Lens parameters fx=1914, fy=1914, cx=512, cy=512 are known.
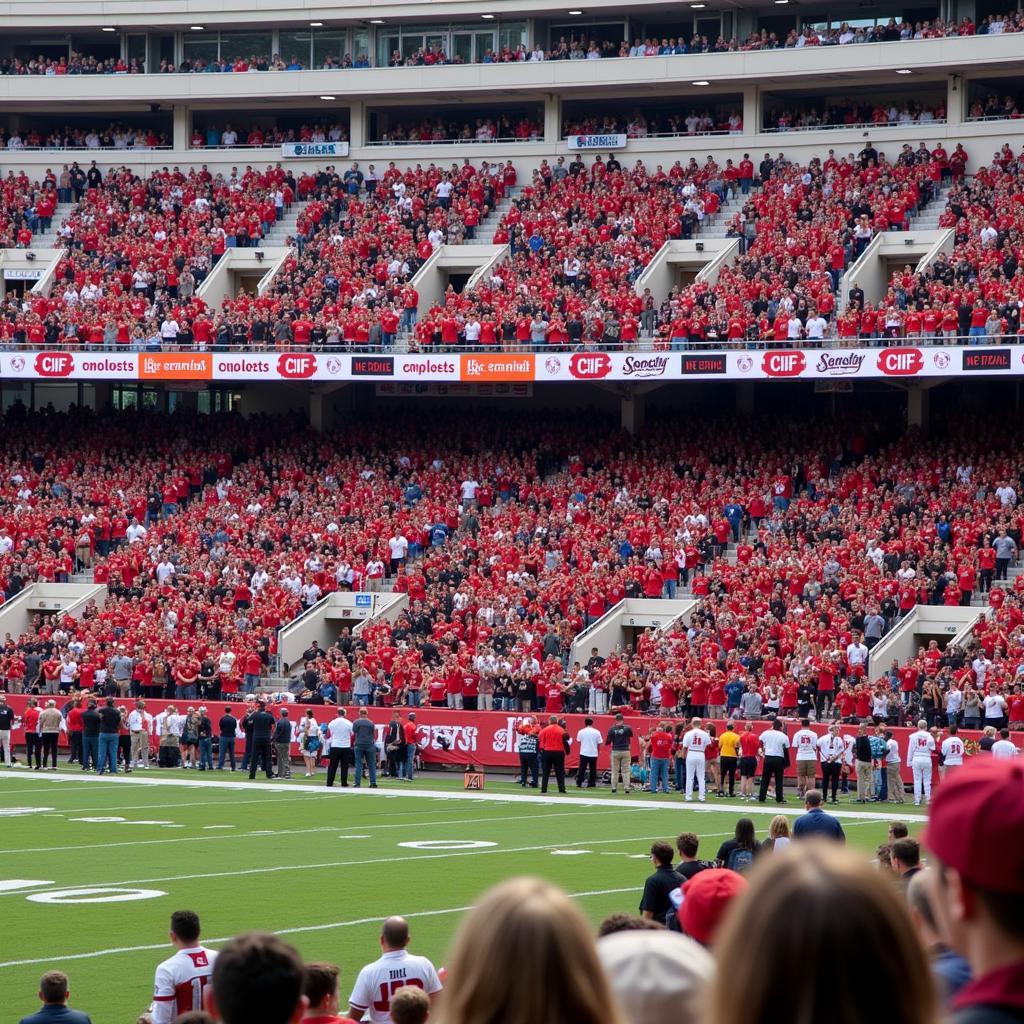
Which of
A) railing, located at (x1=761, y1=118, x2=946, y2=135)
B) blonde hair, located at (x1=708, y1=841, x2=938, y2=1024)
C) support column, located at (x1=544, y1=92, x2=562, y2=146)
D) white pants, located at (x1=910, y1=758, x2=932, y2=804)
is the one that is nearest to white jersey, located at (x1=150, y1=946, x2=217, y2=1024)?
blonde hair, located at (x1=708, y1=841, x2=938, y2=1024)

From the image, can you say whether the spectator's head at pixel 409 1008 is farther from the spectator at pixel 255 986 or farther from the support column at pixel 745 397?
the support column at pixel 745 397

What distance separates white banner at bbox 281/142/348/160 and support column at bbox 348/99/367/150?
16.9 inches

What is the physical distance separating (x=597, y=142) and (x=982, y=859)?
49.6 metres

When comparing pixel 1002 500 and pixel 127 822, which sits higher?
pixel 1002 500

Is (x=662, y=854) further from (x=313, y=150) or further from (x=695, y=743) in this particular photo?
(x=313, y=150)

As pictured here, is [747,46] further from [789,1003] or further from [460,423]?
[789,1003]

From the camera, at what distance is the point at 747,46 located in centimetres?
5003

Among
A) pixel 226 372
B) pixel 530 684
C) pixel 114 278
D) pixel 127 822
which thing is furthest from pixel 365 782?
pixel 114 278

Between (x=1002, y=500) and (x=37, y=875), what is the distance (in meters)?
24.6

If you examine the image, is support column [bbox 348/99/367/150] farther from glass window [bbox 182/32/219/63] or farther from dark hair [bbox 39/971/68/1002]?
dark hair [bbox 39/971/68/1002]

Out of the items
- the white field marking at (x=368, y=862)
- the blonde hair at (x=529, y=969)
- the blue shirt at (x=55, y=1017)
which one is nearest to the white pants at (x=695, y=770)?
the white field marking at (x=368, y=862)

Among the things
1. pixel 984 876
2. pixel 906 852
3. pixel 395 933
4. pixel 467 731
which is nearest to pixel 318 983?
pixel 395 933

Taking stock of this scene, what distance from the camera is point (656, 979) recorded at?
3.54 metres

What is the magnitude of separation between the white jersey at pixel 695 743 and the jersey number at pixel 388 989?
20.4m
